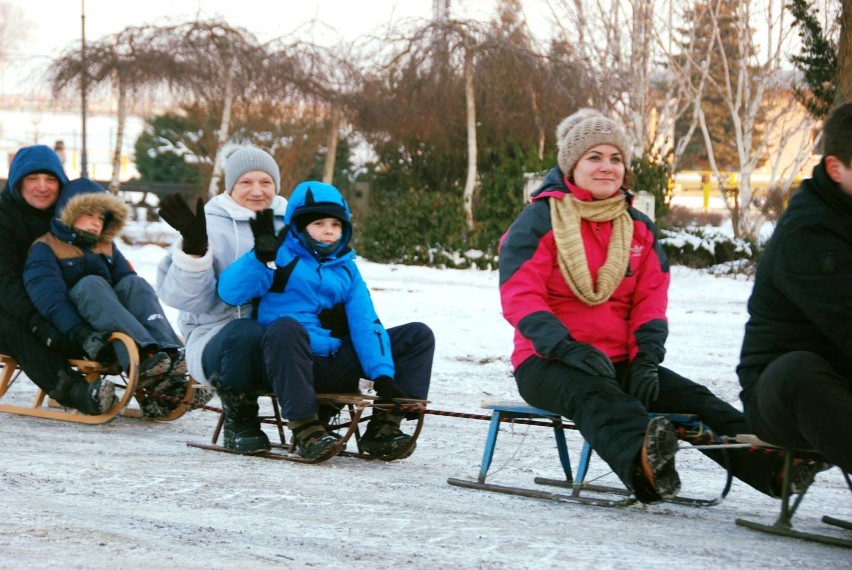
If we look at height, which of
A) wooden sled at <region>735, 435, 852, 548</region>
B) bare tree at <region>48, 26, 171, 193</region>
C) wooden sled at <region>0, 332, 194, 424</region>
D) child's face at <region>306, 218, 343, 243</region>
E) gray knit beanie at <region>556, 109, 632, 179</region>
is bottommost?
wooden sled at <region>0, 332, 194, 424</region>

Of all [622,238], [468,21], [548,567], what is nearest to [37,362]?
[622,238]

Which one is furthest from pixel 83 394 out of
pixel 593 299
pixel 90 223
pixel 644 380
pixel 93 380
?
pixel 644 380

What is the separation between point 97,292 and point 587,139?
322 centimetres

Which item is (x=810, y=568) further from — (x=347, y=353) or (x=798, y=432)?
(x=347, y=353)

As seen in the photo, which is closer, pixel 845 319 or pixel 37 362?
pixel 845 319

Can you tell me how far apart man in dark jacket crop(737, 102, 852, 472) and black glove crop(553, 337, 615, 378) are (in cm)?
58

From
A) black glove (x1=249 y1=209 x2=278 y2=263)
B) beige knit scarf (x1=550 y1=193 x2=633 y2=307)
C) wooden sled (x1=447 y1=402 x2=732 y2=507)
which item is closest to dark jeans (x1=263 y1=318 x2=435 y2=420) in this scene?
black glove (x1=249 y1=209 x2=278 y2=263)

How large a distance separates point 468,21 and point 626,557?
18.5 m

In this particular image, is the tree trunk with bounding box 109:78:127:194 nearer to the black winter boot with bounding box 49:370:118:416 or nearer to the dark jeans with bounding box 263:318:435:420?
the black winter boot with bounding box 49:370:118:416

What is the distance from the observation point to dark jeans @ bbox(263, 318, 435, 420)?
540cm

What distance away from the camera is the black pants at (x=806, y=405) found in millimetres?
3779

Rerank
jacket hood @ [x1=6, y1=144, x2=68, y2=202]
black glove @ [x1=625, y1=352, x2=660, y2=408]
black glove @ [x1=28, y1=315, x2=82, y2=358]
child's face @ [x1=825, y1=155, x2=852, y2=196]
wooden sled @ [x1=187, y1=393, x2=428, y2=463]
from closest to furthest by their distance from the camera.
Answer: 1. child's face @ [x1=825, y1=155, x2=852, y2=196]
2. black glove @ [x1=625, y1=352, x2=660, y2=408]
3. wooden sled @ [x1=187, y1=393, x2=428, y2=463]
4. black glove @ [x1=28, y1=315, x2=82, y2=358]
5. jacket hood @ [x1=6, y1=144, x2=68, y2=202]

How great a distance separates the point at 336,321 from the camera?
18.9ft

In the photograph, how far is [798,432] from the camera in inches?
157
